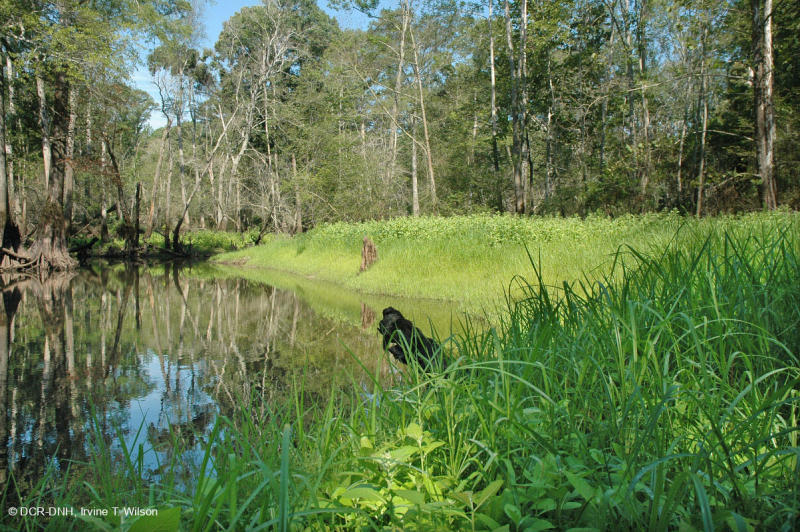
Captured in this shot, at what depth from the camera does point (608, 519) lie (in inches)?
59.2

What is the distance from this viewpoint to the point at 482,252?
10141mm

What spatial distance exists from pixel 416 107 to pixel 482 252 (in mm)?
20637

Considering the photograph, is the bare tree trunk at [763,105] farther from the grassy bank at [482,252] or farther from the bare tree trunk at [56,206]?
the bare tree trunk at [56,206]

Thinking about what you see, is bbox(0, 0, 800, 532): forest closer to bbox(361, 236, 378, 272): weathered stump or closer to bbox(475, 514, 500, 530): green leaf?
bbox(475, 514, 500, 530): green leaf

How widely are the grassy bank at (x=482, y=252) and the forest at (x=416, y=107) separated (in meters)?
4.84

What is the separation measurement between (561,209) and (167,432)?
2582 centimetres

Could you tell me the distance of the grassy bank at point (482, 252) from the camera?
7.64 metres

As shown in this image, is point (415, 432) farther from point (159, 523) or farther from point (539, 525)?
point (159, 523)

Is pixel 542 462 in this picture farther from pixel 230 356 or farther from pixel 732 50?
pixel 732 50

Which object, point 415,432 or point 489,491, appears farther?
point 415,432

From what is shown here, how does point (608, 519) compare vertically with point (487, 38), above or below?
below

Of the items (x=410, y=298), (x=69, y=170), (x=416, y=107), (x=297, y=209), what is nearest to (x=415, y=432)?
(x=410, y=298)

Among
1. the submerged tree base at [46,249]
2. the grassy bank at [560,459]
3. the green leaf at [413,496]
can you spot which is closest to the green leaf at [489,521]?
the grassy bank at [560,459]

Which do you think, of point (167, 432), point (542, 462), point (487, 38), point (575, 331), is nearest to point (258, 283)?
point (167, 432)
